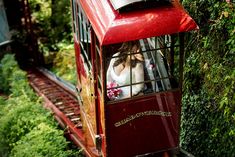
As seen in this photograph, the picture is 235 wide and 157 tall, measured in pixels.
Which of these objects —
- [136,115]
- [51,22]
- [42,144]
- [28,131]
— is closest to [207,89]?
[136,115]

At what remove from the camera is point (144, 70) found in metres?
5.72

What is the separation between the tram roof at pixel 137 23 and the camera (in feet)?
16.4

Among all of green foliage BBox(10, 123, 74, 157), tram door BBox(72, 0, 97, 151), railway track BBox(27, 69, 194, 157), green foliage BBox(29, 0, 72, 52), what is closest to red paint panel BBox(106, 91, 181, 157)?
tram door BBox(72, 0, 97, 151)

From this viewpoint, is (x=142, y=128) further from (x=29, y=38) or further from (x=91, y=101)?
(x=29, y=38)

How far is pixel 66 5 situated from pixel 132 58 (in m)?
10.2

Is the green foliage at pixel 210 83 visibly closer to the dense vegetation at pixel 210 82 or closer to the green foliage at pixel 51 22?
the dense vegetation at pixel 210 82

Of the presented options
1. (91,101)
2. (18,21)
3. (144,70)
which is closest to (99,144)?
(91,101)

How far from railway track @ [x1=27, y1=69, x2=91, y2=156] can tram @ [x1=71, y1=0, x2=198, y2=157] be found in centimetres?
176

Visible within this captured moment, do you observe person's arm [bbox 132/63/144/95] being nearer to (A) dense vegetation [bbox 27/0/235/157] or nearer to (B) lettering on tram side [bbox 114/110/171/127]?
(B) lettering on tram side [bbox 114/110/171/127]

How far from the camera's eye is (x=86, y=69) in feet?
21.5

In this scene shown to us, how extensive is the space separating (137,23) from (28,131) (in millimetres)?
3988

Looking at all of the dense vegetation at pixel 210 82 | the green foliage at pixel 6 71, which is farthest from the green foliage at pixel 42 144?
the green foliage at pixel 6 71

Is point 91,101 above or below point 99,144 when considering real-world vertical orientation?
above

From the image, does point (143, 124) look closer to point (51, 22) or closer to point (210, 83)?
point (210, 83)
